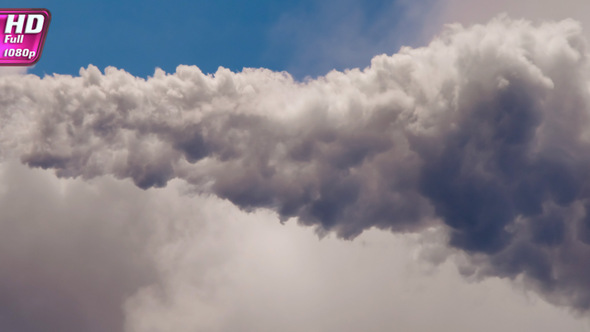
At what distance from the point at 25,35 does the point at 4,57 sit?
189 inches

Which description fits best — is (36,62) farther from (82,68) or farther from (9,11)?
(82,68)

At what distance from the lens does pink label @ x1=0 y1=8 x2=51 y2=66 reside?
8094cm

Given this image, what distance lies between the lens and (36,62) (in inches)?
3206

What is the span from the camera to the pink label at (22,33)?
3187 inches

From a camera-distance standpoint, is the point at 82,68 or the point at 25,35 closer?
the point at 25,35

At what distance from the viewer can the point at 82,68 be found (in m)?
116

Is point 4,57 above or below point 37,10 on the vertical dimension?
below

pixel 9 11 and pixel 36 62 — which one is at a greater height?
pixel 9 11

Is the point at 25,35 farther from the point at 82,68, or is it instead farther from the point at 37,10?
the point at 82,68

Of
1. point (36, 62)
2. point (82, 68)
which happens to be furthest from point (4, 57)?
point (82, 68)

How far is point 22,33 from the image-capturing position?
8119 centimetres

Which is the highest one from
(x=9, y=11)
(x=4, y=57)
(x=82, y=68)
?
(x=82, y=68)

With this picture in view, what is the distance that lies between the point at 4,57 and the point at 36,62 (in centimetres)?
479

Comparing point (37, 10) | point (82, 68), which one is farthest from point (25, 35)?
point (82, 68)
